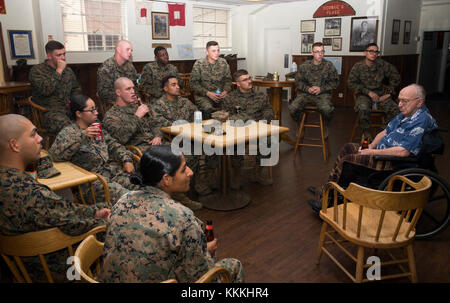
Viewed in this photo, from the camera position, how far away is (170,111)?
13.1 feet

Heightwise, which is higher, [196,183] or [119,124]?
[119,124]

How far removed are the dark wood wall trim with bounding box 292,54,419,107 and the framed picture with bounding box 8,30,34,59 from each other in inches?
250

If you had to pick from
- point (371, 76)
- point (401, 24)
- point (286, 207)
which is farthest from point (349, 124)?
point (286, 207)

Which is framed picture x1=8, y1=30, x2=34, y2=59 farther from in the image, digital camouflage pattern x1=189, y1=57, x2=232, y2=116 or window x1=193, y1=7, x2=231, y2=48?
window x1=193, y1=7, x2=231, y2=48

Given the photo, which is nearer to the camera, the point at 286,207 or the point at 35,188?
the point at 35,188

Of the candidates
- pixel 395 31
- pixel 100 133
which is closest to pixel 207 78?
pixel 100 133

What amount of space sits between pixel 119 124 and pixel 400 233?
8.31ft

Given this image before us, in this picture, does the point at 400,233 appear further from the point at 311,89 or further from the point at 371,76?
the point at 371,76

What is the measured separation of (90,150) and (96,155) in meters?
0.06

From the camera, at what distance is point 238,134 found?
331cm

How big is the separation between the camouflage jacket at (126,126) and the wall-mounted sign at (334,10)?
275 inches

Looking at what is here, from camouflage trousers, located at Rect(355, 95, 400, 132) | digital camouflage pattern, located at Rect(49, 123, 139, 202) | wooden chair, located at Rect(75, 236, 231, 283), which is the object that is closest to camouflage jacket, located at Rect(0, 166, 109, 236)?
wooden chair, located at Rect(75, 236, 231, 283)

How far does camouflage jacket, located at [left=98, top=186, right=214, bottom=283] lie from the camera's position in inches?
55.8

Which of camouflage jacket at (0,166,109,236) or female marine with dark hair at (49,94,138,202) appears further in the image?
female marine with dark hair at (49,94,138,202)
